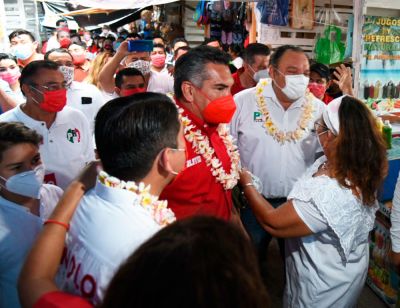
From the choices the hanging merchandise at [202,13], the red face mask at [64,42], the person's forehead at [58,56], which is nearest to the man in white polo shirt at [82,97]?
the person's forehead at [58,56]

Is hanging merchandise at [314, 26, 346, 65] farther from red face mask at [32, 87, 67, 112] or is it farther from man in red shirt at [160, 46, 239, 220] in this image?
red face mask at [32, 87, 67, 112]

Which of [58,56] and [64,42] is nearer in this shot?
[58,56]

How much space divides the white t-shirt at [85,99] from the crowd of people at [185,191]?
0.04ft

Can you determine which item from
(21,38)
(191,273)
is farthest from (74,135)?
(21,38)

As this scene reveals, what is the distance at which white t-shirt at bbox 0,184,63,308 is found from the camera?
1773 millimetres

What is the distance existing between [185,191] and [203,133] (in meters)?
0.42

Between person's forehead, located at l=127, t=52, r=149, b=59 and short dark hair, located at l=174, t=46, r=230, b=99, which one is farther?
person's forehead, located at l=127, t=52, r=149, b=59

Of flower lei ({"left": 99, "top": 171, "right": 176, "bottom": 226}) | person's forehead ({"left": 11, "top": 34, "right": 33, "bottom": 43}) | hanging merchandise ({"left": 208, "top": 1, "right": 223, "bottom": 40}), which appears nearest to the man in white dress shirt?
flower lei ({"left": 99, "top": 171, "right": 176, "bottom": 226})

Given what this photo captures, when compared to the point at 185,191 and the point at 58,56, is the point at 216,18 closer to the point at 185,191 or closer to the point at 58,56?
the point at 58,56

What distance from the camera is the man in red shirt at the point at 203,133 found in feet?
7.70

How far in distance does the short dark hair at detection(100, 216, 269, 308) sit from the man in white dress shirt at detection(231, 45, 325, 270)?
2.41 m

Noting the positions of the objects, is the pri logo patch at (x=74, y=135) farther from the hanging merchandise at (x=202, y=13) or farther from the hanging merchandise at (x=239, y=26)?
the hanging merchandise at (x=202, y=13)

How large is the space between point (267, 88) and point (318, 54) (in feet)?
7.43

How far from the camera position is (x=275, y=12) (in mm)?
5328
